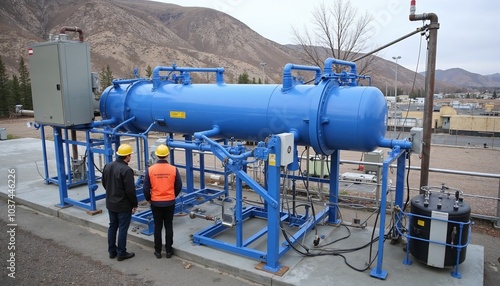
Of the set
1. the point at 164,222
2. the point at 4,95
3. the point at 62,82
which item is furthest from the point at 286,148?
the point at 4,95

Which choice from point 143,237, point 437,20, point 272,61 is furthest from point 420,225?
point 272,61

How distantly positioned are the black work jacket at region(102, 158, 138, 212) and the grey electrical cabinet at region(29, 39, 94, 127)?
2.28m

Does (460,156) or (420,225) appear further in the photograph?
(460,156)

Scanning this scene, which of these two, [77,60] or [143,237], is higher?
[77,60]

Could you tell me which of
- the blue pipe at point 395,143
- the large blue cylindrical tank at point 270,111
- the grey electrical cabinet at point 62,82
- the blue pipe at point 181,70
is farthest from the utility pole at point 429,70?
the grey electrical cabinet at point 62,82

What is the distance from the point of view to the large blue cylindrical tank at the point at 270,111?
16.3ft

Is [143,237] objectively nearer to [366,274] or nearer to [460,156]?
[366,274]

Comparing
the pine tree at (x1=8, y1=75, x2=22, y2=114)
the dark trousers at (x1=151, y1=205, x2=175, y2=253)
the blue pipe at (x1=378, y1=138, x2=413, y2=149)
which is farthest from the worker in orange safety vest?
the pine tree at (x1=8, y1=75, x2=22, y2=114)

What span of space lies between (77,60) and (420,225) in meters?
6.88

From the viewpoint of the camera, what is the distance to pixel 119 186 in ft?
18.1

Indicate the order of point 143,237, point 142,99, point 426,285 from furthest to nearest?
1. point 142,99
2. point 143,237
3. point 426,285

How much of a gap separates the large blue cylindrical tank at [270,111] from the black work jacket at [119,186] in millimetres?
1381

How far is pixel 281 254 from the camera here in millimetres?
5250

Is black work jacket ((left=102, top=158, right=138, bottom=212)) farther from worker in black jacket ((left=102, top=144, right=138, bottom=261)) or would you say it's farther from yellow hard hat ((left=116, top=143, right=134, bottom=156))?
yellow hard hat ((left=116, top=143, right=134, bottom=156))
